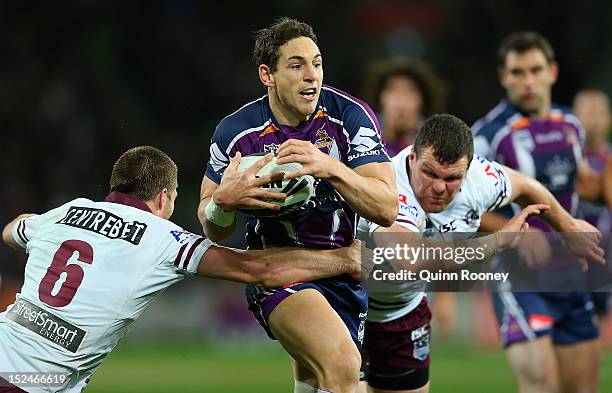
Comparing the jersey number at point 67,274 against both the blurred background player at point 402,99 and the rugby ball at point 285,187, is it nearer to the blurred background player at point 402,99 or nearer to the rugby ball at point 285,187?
the rugby ball at point 285,187

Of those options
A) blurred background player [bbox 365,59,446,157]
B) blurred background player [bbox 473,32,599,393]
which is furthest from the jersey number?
blurred background player [bbox 365,59,446,157]

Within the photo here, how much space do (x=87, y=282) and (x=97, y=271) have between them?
63mm

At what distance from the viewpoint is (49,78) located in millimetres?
16578

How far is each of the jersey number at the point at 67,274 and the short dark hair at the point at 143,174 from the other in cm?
35

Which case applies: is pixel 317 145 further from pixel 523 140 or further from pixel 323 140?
pixel 523 140

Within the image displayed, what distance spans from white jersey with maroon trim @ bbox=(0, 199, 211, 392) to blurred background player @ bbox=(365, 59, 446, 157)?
348 centimetres

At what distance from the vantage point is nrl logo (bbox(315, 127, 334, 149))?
15.7ft

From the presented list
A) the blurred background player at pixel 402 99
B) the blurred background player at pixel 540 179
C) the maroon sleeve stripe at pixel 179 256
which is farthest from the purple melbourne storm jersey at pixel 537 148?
the maroon sleeve stripe at pixel 179 256

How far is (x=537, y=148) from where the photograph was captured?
23.8ft

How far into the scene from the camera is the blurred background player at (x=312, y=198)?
14.8ft

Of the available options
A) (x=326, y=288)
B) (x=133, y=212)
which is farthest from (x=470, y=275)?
(x=133, y=212)

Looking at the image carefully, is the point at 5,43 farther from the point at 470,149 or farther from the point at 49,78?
the point at 470,149

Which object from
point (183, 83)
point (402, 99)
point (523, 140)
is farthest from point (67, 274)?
point (183, 83)

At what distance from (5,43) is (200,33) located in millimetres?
3234
